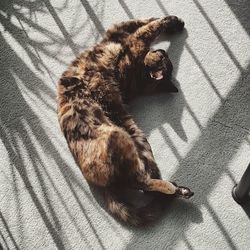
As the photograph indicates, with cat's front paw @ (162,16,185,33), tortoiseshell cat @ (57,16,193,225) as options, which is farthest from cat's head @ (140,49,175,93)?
cat's front paw @ (162,16,185,33)

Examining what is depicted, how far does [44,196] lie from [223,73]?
3.49 feet

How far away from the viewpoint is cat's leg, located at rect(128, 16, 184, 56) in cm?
225

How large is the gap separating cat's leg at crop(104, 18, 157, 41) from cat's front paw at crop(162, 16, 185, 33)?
0.10 meters

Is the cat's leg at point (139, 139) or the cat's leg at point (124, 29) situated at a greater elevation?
the cat's leg at point (124, 29)

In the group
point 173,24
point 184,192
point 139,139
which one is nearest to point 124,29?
point 173,24

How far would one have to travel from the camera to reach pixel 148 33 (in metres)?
2.26

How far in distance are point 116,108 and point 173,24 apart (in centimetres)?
56

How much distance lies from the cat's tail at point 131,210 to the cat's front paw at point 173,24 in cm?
91

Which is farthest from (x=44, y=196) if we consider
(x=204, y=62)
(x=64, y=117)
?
(x=204, y=62)

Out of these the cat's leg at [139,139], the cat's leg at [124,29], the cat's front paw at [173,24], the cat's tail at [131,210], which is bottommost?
the cat's tail at [131,210]

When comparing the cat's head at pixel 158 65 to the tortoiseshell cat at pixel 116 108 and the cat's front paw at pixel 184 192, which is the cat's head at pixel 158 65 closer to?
the tortoiseshell cat at pixel 116 108

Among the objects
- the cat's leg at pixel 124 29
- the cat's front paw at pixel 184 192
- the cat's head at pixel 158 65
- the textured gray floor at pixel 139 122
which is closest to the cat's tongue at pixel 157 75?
the cat's head at pixel 158 65

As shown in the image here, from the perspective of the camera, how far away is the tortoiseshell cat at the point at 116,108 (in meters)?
1.91

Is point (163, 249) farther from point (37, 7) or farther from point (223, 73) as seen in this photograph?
point (37, 7)
